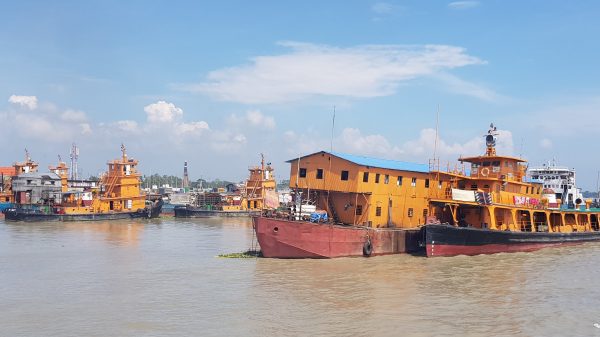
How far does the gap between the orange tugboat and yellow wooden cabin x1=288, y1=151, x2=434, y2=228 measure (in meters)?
0.06

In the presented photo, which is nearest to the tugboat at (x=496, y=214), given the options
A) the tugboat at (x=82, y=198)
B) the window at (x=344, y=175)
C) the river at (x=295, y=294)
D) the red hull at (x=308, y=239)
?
the river at (x=295, y=294)

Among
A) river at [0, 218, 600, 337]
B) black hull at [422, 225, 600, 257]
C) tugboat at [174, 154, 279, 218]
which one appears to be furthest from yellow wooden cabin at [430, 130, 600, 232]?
tugboat at [174, 154, 279, 218]

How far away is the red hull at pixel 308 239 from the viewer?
27.1m

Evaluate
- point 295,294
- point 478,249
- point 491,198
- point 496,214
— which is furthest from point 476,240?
point 295,294

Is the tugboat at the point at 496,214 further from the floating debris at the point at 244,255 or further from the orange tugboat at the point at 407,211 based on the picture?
the floating debris at the point at 244,255

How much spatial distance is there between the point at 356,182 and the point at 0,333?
61.1 feet

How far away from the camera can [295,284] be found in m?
21.8

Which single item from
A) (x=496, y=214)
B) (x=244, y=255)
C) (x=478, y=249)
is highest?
(x=496, y=214)

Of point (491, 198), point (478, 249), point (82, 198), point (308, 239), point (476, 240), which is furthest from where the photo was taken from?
point (82, 198)

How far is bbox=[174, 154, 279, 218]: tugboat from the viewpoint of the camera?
6944cm

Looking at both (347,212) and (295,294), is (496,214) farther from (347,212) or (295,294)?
(295,294)

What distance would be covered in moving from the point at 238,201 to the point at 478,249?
46.9 m

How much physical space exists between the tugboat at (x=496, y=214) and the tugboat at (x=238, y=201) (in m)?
37.4

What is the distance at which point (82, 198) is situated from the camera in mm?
61188
